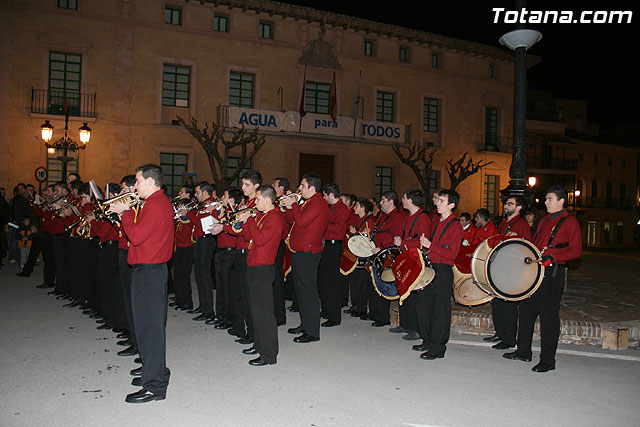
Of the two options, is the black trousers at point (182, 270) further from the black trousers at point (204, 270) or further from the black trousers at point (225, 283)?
the black trousers at point (225, 283)

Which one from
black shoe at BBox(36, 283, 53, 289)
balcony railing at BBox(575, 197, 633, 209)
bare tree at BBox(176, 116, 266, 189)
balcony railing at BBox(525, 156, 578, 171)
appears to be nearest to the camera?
black shoe at BBox(36, 283, 53, 289)

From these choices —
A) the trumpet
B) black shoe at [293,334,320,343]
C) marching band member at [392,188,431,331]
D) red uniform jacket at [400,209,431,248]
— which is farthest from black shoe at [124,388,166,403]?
red uniform jacket at [400,209,431,248]

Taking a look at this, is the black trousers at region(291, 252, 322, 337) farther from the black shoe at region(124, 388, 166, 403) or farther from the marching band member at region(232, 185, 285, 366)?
the black shoe at region(124, 388, 166, 403)

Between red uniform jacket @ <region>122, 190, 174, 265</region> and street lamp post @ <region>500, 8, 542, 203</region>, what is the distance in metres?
6.05

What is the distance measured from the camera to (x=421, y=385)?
549 centimetres

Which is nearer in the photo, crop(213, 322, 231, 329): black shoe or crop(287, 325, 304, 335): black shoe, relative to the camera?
crop(287, 325, 304, 335): black shoe

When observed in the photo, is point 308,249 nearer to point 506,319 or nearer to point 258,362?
→ point 258,362

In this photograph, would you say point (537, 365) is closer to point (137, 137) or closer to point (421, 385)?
point (421, 385)

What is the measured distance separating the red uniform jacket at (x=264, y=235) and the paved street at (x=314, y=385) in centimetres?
124

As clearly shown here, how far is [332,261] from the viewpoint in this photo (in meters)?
8.87

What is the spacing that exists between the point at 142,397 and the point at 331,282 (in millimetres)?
4202

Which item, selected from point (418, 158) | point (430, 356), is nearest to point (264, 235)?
point (430, 356)

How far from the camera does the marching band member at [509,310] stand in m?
7.01

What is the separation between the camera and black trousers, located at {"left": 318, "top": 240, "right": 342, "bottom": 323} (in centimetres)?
845
